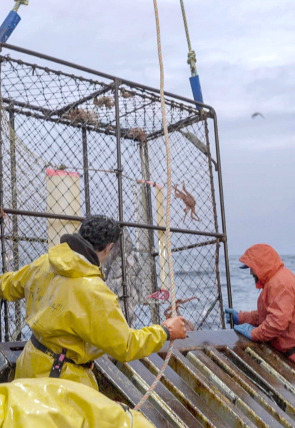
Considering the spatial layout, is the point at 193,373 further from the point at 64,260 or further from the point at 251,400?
the point at 64,260

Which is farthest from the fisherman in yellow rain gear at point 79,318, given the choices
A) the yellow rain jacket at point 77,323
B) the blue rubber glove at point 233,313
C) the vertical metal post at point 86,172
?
the vertical metal post at point 86,172

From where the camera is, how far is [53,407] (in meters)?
2.29

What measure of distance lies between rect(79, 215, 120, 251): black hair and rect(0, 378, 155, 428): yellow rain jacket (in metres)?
1.44

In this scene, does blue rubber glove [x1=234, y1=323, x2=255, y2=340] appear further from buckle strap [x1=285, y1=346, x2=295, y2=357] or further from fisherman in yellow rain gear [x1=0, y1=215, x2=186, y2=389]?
fisherman in yellow rain gear [x1=0, y1=215, x2=186, y2=389]

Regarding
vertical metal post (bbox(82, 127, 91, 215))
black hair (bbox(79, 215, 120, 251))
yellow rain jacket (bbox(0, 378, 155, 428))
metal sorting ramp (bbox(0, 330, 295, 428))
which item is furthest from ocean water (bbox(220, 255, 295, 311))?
yellow rain jacket (bbox(0, 378, 155, 428))

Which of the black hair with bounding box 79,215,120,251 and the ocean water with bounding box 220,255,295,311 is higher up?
the black hair with bounding box 79,215,120,251

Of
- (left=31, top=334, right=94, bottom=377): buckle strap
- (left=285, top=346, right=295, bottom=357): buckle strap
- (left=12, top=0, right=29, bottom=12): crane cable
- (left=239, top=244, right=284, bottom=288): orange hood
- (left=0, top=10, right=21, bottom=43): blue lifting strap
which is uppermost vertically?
(left=12, top=0, right=29, bottom=12): crane cable

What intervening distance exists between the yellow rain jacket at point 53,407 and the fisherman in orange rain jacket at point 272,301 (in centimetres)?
358

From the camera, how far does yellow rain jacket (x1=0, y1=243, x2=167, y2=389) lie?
3596mm

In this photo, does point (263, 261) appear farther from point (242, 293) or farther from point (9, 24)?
point (242, 293)

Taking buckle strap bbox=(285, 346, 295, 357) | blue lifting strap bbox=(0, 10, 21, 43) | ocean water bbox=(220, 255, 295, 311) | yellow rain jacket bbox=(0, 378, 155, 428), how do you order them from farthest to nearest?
ocean water bbox=(220, 255, 295, 311)
buckle strap bbox=(285, 346, 295, 357)
blue lifting strap bbox=(0, 10, 21, 43)
yellow rain jacket bbox=(0, 378, 155, 428)

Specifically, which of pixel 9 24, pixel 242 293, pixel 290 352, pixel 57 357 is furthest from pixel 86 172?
pixel 242 293

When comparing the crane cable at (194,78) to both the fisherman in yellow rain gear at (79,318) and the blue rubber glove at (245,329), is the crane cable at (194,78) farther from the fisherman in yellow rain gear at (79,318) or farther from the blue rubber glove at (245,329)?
the fisherman in yellow rain gear at (79,318)

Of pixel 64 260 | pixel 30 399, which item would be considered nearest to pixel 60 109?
pixel 64 260
